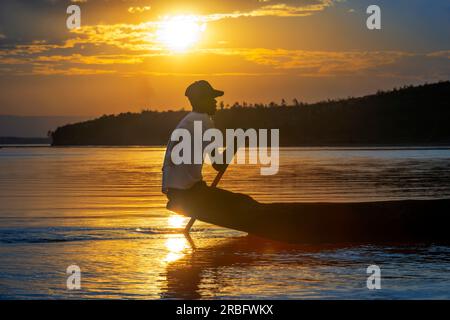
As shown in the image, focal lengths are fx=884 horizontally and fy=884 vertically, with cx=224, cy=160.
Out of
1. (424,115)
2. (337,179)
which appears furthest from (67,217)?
(424,115)

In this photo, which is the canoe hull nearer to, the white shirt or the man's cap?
the white shirt

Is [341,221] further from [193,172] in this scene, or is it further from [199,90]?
[199,90]

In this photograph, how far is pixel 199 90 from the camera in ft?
42.2

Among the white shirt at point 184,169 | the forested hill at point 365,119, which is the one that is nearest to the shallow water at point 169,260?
the white shirt at point 184,169

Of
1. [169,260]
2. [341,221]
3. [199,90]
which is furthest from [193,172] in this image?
[341,221]

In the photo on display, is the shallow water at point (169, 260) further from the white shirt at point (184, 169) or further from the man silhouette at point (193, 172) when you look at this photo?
the white shirt at point (184, 169)

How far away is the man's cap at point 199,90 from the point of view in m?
12.8

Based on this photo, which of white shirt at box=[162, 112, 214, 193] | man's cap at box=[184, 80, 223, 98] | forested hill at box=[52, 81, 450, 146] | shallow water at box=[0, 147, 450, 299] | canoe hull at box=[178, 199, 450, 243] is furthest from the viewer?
forested hill at box=[52, 81, 450, 146]

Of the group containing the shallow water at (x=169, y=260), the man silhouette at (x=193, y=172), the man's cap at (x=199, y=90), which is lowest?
the shallow water at (x=169, y=260)

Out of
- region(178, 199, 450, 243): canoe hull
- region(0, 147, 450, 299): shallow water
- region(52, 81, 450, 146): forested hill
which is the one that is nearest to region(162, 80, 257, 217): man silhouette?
region(178, 199, 450, 243): canoe hull

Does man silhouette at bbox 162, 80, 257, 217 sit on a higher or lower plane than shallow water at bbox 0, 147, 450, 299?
higher

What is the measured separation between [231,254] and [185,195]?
1173 millimetres

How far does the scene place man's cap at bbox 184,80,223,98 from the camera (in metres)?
12.8
